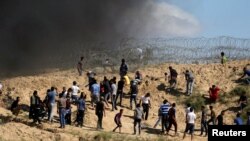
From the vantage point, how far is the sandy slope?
24875 mm

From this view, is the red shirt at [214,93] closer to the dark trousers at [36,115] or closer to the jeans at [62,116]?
the jeans at [62,116]

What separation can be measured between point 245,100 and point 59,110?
31.2 feet

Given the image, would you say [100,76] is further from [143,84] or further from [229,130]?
[229,130]

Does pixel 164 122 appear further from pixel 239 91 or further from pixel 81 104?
pixel 239 91

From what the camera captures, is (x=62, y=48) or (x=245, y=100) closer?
(x=245, y=100)

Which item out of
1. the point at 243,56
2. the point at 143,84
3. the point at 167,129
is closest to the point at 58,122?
the point at 167,129

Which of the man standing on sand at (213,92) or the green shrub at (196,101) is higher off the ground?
the man standing on sand at (213,92)

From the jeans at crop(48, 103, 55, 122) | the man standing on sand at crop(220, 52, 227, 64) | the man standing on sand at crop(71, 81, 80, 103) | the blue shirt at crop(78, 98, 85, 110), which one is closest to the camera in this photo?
the blue shirt at crop(78, 98, 85, 110)

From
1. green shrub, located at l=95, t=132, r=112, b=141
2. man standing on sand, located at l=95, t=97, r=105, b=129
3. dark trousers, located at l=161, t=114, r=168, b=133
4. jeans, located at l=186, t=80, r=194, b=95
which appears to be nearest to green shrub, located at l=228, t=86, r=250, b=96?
jeans, located at l=186, t=80, r=194, b=95

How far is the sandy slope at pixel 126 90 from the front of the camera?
24.9 m

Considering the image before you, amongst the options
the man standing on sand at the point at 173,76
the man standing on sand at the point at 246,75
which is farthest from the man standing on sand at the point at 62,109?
the man standing on sand at the point at 246,75

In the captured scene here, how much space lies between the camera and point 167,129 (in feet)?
86.3

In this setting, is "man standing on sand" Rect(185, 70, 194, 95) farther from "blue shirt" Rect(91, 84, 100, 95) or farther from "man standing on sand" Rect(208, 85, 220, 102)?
"blue shirt" Rect(91, 84, 100, 95)

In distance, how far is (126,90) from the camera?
1289 inches
